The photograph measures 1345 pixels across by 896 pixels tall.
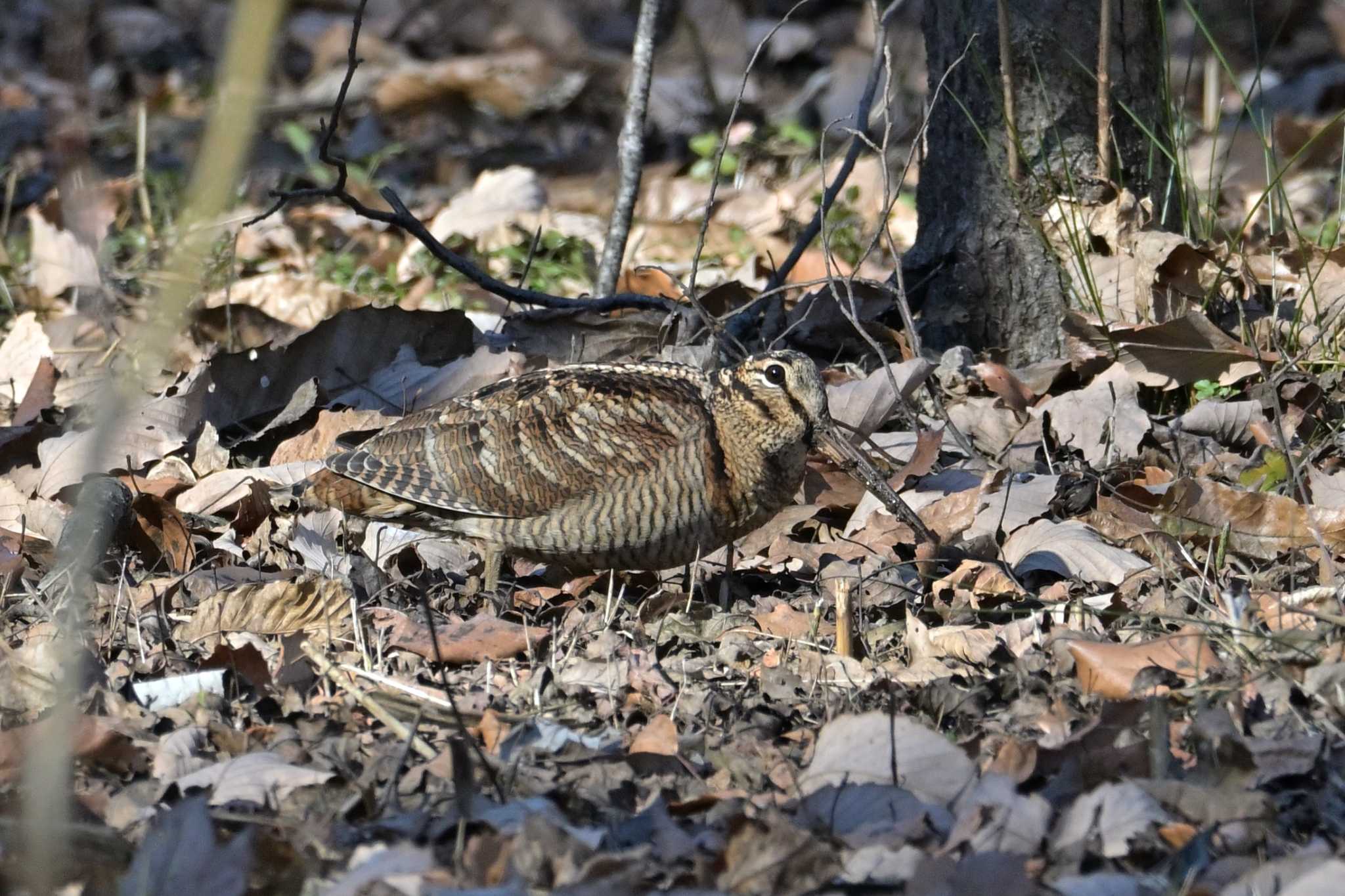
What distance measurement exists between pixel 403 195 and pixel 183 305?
235 inches

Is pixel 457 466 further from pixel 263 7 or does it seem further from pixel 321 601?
pixel 263 7

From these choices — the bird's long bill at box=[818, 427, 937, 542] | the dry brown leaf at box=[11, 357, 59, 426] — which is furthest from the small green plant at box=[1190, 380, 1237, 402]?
the dry brown leaf at box=[11, 357, 59, 426]

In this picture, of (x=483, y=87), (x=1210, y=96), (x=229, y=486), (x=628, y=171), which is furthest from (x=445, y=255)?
(x=483, y=87)

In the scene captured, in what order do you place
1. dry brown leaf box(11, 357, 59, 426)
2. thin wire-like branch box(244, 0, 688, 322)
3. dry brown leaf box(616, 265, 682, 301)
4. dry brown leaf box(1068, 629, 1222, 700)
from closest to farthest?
dry brown leaf box(1068, 629, 1222, 700) → thin wire-like branch box(244, 0, 688, 322) → dry brown leaf box(11, 357, 59, 426) → dry brown leaf box(616, 265, 682, 301)

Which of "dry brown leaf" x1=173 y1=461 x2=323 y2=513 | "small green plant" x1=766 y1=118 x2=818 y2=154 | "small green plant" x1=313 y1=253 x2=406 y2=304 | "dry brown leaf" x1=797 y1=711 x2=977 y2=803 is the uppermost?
"small green plant" x1=766 y1=118 x2=818 y2=154

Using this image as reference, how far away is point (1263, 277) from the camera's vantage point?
4.53m

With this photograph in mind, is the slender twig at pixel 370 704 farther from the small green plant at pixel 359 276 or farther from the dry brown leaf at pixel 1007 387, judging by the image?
the small green plant at pixel 359 276

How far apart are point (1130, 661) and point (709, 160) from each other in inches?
184

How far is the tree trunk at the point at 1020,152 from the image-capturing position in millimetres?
4234

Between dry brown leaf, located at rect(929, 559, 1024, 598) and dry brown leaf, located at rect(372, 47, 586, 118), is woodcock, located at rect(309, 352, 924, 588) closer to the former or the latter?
dry brown leaf, located at rect(929, 559, 1024, 598)

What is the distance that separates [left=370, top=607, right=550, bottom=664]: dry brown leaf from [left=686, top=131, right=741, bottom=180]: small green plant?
156 inches

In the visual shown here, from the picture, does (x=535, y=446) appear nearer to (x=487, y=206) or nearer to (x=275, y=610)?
(x=275, y=610)

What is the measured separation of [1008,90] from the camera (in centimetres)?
424

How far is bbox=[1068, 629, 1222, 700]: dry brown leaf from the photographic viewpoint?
109 inches
